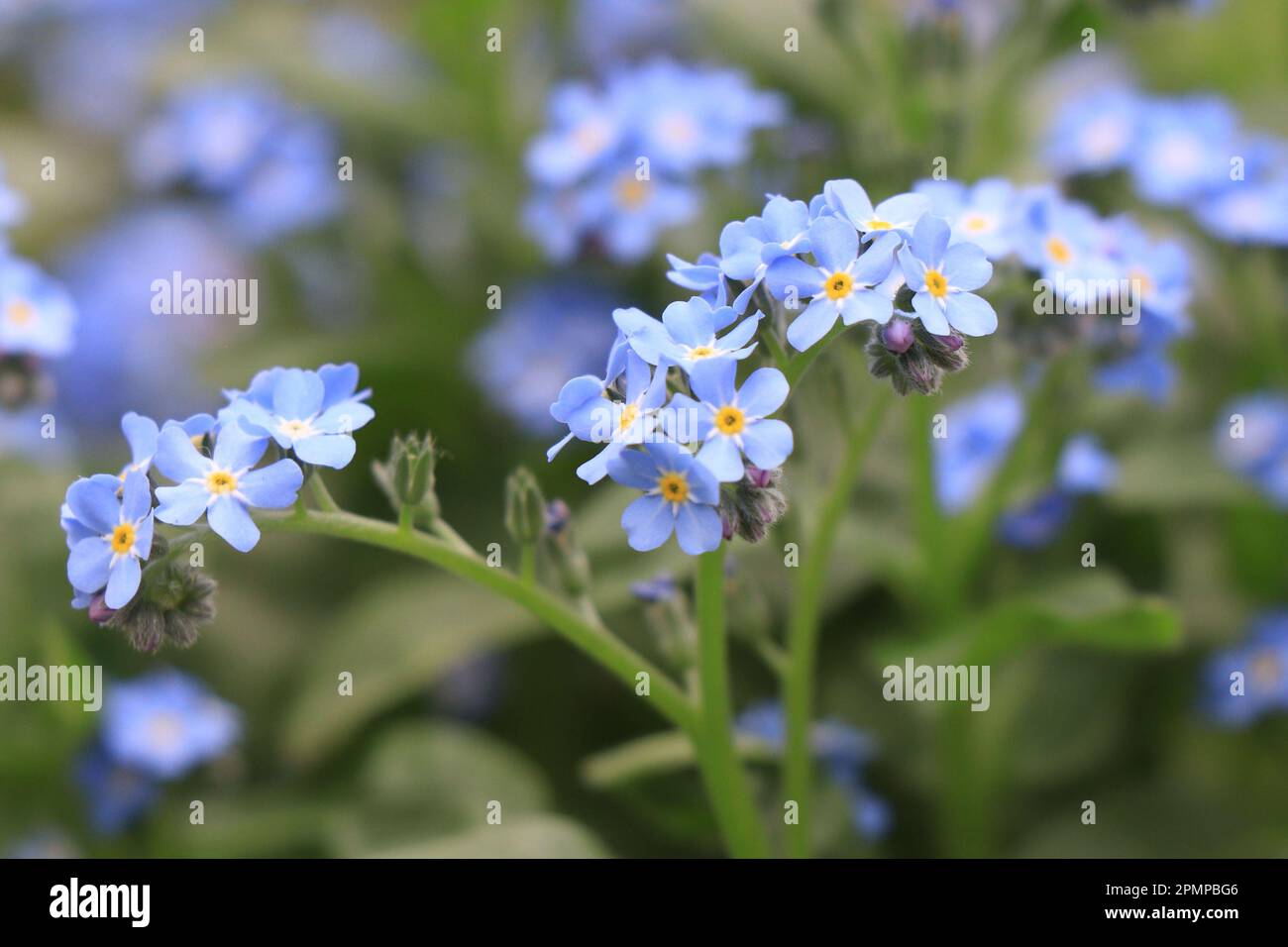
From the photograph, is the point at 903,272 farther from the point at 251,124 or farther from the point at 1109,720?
the point at 251,124

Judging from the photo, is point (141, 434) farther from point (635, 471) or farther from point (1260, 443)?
point (1260, 443)

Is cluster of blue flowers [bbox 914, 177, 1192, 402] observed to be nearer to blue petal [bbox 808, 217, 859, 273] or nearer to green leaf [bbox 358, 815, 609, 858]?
blue petal [bbox 808, 217, 859, 273]

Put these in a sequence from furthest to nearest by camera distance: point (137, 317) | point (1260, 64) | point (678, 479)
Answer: point (137, 317)
point (1260, 64)
point (678, 479)

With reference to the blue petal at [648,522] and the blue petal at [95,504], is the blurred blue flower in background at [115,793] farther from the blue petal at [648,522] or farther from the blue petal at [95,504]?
the blue petal at [648,522]

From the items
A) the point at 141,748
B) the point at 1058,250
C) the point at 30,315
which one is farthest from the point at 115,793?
the point at 1058,250

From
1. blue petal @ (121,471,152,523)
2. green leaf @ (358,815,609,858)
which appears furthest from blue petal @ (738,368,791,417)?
green leaf @ (358,815,609,858)

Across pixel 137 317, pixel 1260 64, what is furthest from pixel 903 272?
pixel 137 317
